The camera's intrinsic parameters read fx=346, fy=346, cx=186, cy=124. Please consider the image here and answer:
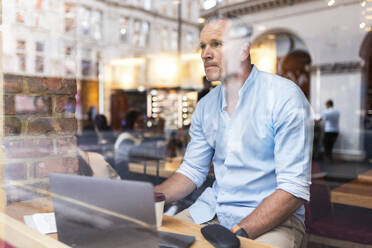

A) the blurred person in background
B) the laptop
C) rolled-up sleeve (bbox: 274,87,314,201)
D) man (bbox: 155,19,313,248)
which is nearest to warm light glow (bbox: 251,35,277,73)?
man (bbox: 155,19,313,248)

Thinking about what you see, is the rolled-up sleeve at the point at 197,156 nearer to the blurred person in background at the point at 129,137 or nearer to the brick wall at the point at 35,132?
the brick wall at the point at 35,132

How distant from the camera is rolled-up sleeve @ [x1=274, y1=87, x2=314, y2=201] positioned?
1164 mm

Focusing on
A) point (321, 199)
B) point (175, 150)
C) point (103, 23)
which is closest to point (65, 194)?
point (321, 199)

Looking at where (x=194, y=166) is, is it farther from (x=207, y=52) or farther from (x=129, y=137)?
(x=129, y=137)

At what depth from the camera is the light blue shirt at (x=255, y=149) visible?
3.87 ft

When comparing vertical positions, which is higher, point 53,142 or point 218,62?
point 218,62

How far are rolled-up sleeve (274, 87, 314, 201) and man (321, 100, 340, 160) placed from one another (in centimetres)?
555

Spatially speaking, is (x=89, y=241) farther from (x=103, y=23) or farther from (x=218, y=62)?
(x=103, y=23)

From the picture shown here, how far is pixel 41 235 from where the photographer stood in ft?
2.80

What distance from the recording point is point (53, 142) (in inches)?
56.1

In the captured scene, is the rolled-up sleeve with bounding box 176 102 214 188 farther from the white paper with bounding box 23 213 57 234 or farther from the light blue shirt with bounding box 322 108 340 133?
the light blue shirt with bounding box 322 108 340 133

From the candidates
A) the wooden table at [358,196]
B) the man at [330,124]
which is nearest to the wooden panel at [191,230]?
the wooden table at [358,196]

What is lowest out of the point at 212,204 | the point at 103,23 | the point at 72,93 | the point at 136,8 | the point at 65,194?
the point at 212,204

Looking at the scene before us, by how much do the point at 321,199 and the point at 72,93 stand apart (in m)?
1.48
